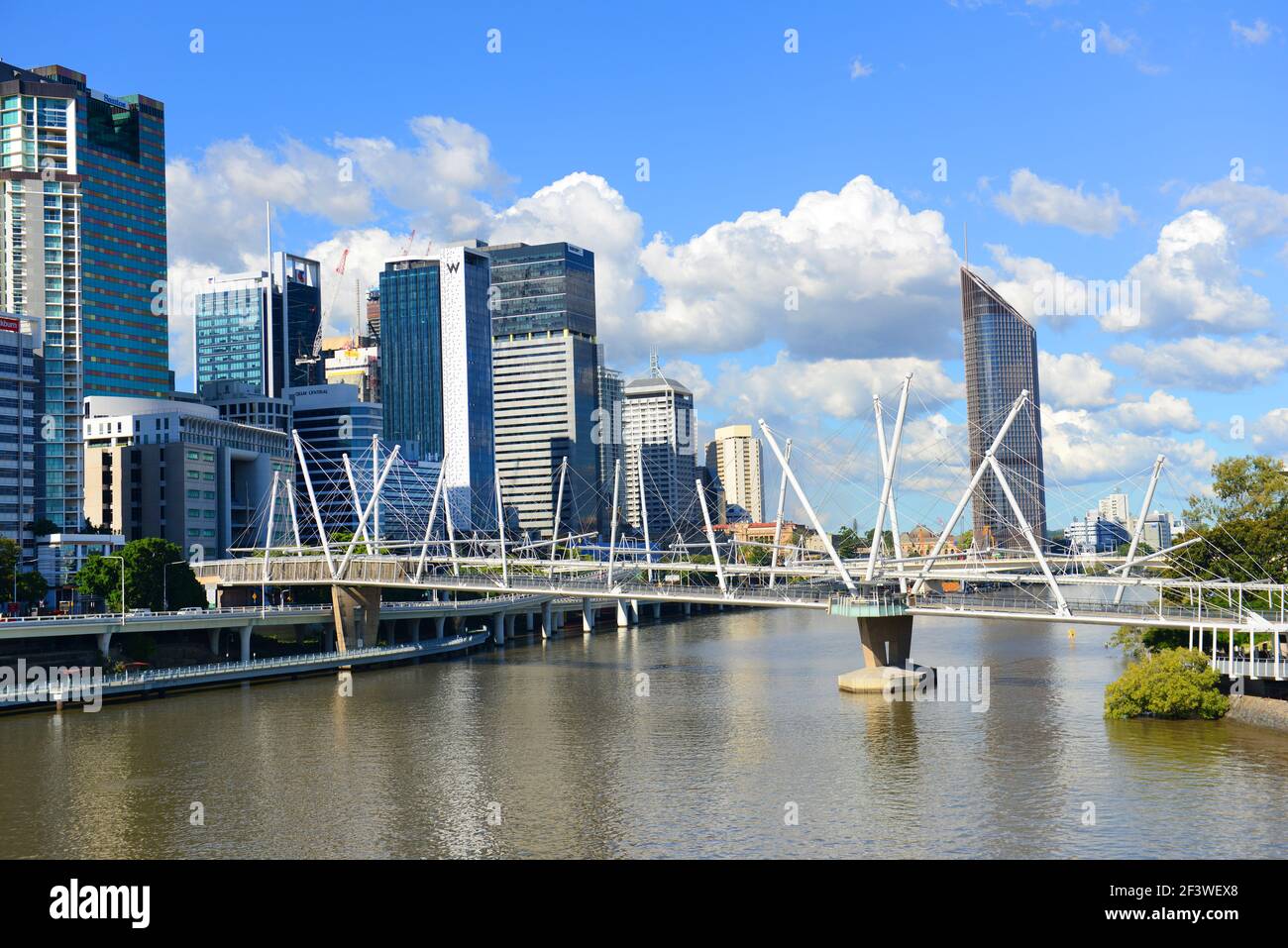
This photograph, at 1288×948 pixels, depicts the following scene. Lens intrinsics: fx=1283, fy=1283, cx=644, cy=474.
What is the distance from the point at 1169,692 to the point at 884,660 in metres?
17.2

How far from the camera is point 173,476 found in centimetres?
13500

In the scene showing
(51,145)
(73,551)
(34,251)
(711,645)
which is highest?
(51,145)

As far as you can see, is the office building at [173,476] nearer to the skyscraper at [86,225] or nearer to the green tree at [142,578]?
the skyscraper at [86,225]

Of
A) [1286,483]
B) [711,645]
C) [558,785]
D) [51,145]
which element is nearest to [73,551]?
[711,645]

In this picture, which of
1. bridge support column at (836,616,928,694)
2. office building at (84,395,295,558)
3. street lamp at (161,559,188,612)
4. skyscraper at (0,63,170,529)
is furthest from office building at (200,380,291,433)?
bridge support column at (836,616,928,694)

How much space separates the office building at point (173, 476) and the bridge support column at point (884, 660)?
77.5m

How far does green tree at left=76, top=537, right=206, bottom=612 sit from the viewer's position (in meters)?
91.7

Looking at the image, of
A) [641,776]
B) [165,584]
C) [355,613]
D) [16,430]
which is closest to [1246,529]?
[641,776]

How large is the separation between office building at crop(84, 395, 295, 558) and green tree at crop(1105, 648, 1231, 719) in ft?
306
